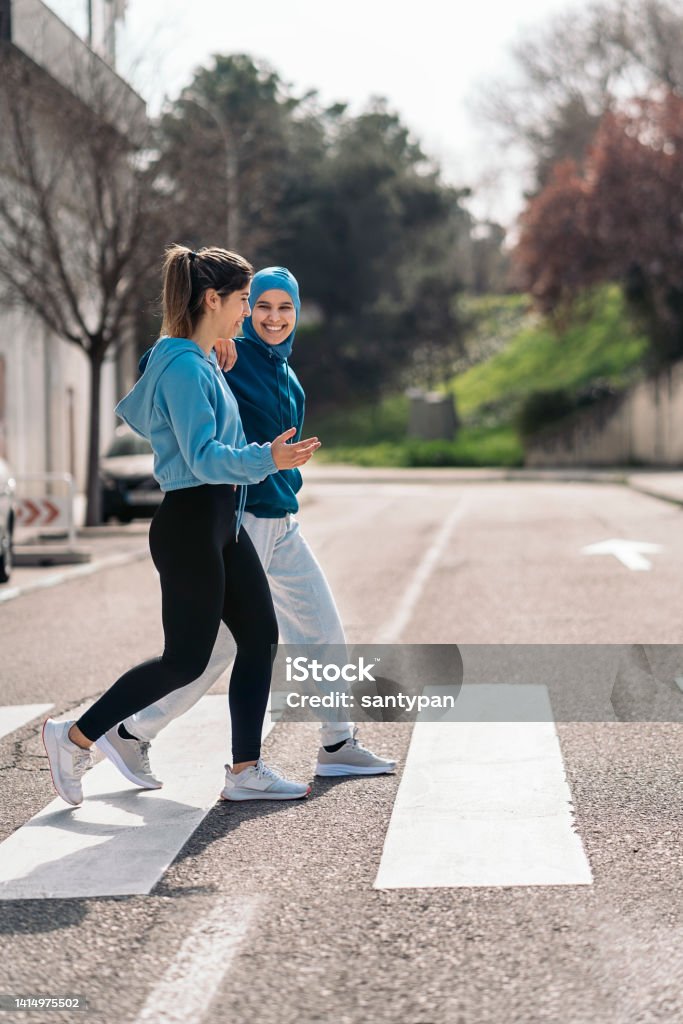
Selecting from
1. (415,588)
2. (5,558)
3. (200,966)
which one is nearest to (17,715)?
(200,966)

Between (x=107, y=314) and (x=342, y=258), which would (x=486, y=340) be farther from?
(x=107, y=314)

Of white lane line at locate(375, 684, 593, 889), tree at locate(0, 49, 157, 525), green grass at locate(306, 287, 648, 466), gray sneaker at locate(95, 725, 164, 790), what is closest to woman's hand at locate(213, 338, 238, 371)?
gray sneaker at locate(95, 725, 164, 790)

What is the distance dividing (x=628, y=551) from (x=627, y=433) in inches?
993

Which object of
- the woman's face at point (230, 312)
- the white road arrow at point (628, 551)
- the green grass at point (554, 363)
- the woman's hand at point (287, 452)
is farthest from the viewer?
the green grass at point (554, 363)

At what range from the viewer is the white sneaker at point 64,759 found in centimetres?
509

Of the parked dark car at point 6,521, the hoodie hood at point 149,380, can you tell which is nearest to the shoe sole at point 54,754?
the hoodie hood at point 149,380

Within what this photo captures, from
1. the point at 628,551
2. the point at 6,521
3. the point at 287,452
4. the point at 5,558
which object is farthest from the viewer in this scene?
the point at 628,551

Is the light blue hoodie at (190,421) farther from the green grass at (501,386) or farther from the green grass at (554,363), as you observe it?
the green grass at (554,363)

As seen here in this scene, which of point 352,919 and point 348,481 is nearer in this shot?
point 352,919

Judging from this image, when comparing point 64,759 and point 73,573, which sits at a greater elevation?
point 64,759

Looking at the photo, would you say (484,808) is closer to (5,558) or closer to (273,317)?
(273,317)

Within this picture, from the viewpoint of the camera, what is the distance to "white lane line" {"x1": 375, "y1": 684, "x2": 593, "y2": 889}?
4352 mm

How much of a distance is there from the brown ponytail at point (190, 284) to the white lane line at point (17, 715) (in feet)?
8.18

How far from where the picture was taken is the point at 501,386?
177ft
